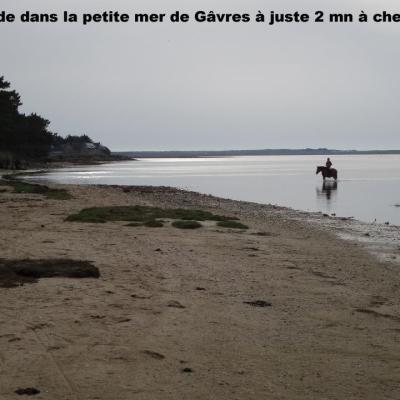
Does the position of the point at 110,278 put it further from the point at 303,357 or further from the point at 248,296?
the point at 303,357

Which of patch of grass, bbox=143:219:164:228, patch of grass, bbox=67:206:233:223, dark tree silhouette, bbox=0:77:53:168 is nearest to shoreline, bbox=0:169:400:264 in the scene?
patch of grass, bbox=67:206:233:223

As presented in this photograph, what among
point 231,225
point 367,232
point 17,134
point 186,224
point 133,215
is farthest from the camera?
point 17,134

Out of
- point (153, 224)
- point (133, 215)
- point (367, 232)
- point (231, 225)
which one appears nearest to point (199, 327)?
point (153, 224)

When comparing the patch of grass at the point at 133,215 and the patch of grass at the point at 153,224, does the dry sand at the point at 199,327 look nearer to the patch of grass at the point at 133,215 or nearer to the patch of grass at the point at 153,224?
the patch of grass at the point at 153,224

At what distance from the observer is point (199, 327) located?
608cm

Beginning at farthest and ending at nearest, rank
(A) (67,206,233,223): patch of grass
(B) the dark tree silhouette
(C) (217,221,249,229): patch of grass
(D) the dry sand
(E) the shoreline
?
(B) the dark tree silhouette < (A) (67,206,233,223): patch of grass < (C) (217,221,249,229): patch of grass < (E) the shoreline < (D) the dry sand

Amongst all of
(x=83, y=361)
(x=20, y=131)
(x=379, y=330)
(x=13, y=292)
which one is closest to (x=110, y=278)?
(x=13, y=292)

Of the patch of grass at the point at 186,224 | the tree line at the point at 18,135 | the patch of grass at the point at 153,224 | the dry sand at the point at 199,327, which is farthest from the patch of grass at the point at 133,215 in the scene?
the tree line at the point at 18,135

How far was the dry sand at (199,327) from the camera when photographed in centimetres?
454

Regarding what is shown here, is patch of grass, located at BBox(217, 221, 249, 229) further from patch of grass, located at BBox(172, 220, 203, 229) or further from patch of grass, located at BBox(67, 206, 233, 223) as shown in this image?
patch of grass, located at BBox(67, 206, 233, 223)

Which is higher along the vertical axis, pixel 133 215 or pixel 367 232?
pixel 133 215

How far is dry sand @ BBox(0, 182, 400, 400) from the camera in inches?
179

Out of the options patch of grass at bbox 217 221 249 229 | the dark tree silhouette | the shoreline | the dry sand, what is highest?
the dark tree silhouette

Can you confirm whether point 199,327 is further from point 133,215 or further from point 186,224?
point 133,215
